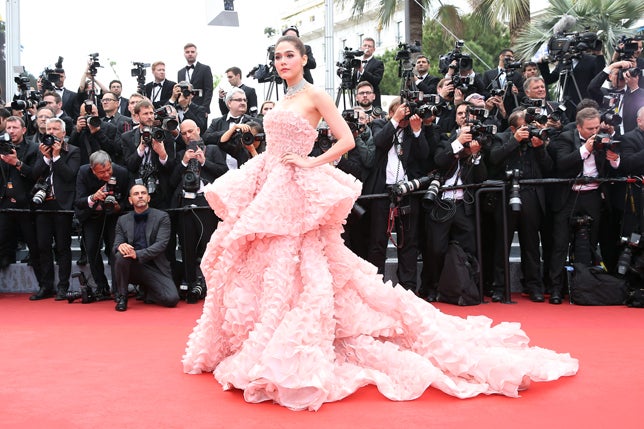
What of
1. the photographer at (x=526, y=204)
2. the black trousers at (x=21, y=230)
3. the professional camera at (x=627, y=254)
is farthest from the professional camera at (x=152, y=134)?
the professional camera at (x=627, y=254)

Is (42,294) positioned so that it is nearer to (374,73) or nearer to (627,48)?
(374,73)

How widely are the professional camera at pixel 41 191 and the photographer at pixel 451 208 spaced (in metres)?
3.56

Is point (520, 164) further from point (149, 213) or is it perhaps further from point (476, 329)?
point (149, 213)

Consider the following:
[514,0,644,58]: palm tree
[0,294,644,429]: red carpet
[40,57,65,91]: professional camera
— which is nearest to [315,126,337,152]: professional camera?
[0,294,644,429]: red carpet

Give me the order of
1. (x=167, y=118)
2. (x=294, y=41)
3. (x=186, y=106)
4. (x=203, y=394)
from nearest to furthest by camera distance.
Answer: (x=203, y=394)
(x=294, y=41)
(x=167, y=118)
(x=186, y=106)

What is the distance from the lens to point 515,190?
21.7 ft

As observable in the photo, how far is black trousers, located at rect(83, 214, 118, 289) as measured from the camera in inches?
287

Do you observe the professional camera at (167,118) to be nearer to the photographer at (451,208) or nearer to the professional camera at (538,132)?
the photographer at (451,208)

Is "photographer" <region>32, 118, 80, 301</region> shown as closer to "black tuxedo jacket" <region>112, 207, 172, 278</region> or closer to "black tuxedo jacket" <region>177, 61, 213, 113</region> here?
"black tuxedo jacket" <region>112, 207, 172, 278</region>

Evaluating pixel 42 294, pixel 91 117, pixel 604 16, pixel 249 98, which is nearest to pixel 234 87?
pixel 249 98

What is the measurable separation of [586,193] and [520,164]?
2.06 feet

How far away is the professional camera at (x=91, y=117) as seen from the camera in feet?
24.6

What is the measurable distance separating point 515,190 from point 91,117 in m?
4.06

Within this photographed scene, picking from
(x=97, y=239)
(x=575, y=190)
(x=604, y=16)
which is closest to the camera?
(x=575, y=190)
